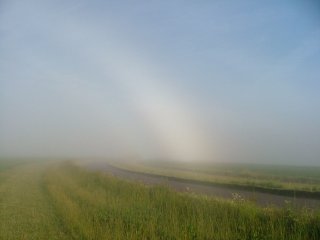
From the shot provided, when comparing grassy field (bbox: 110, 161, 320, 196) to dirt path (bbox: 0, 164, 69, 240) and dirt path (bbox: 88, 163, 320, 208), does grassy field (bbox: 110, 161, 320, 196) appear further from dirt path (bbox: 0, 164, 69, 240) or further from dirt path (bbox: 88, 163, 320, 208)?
dirt path (bbox: 0, 164, 69, 240)

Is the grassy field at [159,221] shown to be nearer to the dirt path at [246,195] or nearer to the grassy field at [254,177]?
the dirt path at [246,195]

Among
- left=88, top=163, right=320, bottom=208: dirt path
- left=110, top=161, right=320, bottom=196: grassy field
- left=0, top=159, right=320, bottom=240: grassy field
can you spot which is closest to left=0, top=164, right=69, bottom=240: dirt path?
A: left=0, top=159, right=320, bottom=240: grassy field

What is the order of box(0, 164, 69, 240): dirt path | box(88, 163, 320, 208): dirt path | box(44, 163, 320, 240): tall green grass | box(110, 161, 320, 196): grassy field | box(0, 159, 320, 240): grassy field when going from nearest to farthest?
box(44, 163, 320, 240): tall green grass
box(0, 159, 320, 240): grassy field
box(0, 164, 69, 240): dirt path
box(88, 163, 320, 208): dirt path
box(110, 161, 320, 196): grassy field

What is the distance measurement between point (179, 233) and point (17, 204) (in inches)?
420

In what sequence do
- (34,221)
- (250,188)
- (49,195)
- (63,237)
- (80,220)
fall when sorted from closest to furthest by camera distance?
(63,237) → (80,220) → (34,221) → (49,195) → (250,188)

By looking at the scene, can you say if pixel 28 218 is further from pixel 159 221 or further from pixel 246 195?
pixel 246 195

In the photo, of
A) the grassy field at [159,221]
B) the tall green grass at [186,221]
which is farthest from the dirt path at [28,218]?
the tall green grass at [186,221]

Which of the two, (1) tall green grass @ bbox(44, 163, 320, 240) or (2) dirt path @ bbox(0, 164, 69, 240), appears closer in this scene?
(1) tall green grass @ bbox(44, 163, 320, 240)

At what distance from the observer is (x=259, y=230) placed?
10883mm

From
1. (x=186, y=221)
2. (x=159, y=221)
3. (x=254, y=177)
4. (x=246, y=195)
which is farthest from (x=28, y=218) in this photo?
(x=254, y=177)

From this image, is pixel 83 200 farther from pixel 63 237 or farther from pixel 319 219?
pixel 319 219

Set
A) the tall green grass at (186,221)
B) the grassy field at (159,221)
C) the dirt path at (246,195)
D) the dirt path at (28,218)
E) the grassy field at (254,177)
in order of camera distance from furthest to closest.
A: the grassy field at (254,177), the dirt path at (246,195), the dirt path at (28,218), the grassy field at (159,221), the tall green grass at (186,221)

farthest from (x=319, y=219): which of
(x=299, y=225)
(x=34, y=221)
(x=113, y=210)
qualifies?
(x=34, y=221)

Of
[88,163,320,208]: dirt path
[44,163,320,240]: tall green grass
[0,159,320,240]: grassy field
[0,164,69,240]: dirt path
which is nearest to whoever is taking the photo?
[44,163,320,240]: tall green grass
